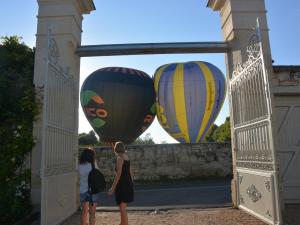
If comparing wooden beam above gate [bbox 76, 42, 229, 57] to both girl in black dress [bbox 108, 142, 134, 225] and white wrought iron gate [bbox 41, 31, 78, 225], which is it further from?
girl in black dress [bbox 108, 142, 134, 225]

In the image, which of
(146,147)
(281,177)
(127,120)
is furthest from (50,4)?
(127,120)

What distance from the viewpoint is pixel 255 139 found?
5621 millimetres

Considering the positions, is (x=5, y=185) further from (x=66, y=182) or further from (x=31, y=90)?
(x=31, y=90)

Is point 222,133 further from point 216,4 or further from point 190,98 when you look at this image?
point 216,4

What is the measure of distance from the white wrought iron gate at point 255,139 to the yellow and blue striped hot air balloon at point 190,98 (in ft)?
32.9

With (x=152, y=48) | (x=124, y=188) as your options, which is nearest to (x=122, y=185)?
(x=124, y=188)

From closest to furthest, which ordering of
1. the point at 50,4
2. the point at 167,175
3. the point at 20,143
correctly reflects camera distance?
the point at 20,143 → the point at 50,4 → the point at 167,175

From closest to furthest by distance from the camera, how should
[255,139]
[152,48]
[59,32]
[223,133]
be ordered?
[255,139] < [59,32] < [152,48] < [223,133]

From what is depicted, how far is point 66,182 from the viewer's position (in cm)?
601

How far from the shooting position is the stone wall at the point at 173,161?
47.4ft

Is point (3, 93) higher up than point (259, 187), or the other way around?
point (3, 93)

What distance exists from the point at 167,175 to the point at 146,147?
1.51 meters

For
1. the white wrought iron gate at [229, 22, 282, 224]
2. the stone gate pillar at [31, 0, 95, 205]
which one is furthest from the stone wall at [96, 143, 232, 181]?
the white wrought iron gate at [229, 22, 282, 224]

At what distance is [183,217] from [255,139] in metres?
1.93
